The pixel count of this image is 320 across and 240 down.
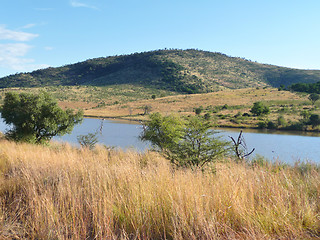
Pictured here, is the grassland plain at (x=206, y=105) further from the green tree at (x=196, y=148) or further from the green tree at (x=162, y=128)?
the green tree at (x=196, y=148)

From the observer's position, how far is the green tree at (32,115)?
599 inches

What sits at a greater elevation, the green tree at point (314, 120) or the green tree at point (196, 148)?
the green tree at point (196, 148)

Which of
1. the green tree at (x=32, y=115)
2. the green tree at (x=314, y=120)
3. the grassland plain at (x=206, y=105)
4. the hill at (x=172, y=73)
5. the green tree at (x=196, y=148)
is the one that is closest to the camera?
the green tree at (x=196, y=148)

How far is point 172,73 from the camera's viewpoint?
11925cm

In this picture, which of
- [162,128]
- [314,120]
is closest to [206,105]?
[314,120]

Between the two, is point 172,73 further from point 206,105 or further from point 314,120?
point 314,120

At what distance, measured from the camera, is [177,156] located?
8.80 m

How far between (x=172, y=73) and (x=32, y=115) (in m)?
107

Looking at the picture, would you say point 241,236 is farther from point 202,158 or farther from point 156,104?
point 156,104

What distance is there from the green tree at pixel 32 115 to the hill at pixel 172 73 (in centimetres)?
8588

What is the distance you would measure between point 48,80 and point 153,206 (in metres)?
152

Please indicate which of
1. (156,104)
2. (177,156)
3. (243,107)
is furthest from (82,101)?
(177,156)

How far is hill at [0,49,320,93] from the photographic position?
11262 centimetres

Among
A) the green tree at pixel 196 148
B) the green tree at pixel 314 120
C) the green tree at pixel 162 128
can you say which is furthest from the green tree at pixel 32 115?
the green tree at pixel 314 120
